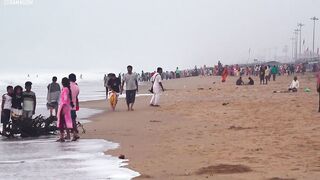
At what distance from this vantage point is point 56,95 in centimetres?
1705

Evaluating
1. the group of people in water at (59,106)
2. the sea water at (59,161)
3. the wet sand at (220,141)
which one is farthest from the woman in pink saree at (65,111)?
the wet sand at (220,141)

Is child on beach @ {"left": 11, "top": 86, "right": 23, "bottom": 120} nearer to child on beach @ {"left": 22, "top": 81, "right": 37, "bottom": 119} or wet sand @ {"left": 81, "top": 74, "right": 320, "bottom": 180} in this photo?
child on beach @ {"left": 22, "top": 81, "right": 37, "bottom": 119}

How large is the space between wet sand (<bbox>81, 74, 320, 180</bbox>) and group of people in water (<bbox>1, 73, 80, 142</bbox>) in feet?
3.06

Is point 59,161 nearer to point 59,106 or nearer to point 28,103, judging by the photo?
point 59,106

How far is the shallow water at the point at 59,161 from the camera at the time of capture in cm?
775

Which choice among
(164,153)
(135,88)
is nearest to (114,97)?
(135,88)

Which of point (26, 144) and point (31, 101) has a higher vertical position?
point (31, 101)

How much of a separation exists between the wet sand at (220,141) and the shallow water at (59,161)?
0.41 metres

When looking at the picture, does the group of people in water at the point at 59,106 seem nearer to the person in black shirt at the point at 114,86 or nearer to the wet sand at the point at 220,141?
the wet sand at the point at 220,141

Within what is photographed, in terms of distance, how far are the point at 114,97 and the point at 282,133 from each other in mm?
10280

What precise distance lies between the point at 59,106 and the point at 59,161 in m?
3.73

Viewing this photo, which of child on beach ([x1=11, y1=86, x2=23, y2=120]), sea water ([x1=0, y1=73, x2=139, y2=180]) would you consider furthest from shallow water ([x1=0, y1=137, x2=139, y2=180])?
child on beach ([x1=11, y1=86, x2=23, y2=120])

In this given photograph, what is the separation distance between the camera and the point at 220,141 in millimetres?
10891

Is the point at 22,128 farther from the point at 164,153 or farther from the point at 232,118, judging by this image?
the point at 232,118
